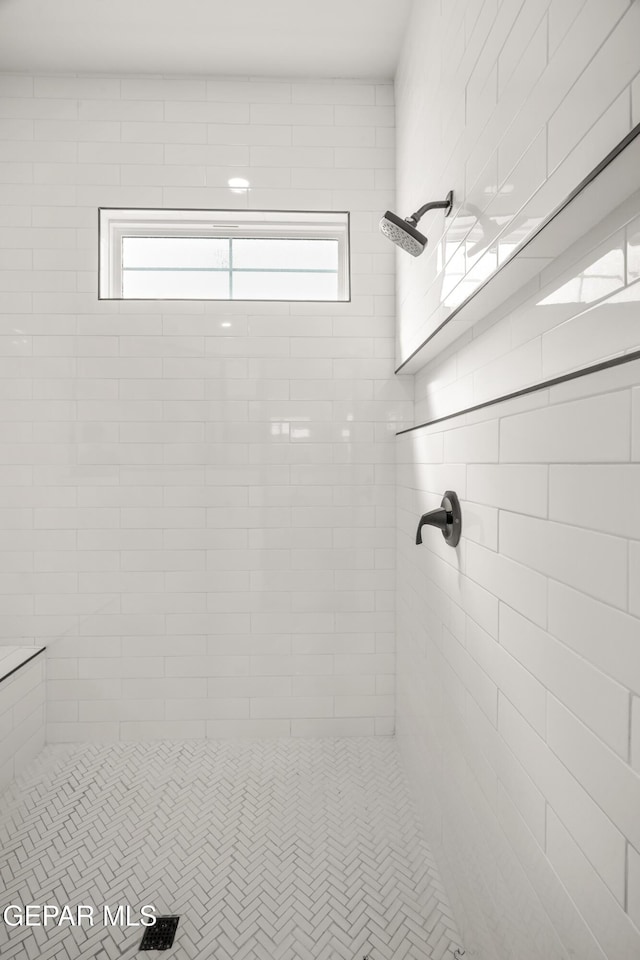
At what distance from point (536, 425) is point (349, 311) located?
153 centimetres

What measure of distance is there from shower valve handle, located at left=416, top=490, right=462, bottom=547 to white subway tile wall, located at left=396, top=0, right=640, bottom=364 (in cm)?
49

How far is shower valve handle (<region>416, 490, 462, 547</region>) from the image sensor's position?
49.8 inches

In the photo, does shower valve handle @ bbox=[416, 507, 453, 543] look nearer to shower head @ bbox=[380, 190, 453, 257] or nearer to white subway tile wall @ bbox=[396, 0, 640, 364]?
white subway tile wall @ bbox=[396, 0, 640, 364]

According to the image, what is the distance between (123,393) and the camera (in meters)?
2.17

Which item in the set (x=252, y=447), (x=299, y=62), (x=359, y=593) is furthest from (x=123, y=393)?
(x=299, y=62)

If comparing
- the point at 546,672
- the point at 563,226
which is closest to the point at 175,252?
the point at 563,226

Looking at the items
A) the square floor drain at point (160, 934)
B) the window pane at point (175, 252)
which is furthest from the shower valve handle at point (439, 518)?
the window pane at point (175, 252)

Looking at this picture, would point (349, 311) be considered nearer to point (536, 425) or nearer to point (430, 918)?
point (536, 425)

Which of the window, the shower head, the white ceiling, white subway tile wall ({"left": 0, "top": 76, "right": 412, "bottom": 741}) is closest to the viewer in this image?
the shower head

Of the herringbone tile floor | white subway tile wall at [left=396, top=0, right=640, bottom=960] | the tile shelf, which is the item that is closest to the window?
white subway tile wall at [left=396, top=0, right=640, bottom=960]

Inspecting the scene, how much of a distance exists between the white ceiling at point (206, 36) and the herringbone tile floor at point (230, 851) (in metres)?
2.84

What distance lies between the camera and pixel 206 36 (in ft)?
6.35

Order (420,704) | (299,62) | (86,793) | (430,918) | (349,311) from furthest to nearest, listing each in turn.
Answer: (349,311), (299,62), (86,793), (420,704), (430,918)

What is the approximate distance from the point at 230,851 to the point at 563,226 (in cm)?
187
